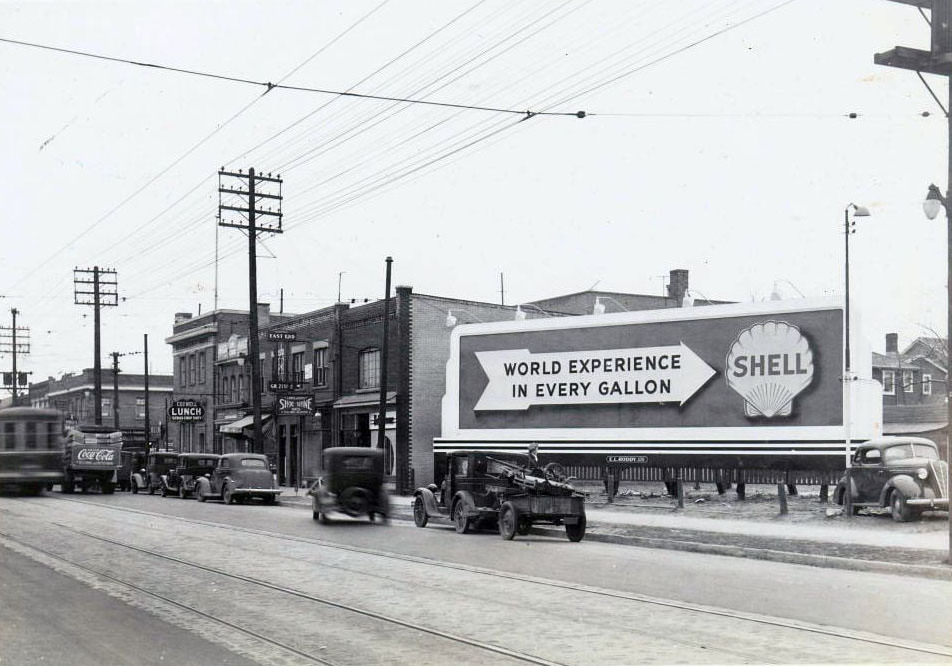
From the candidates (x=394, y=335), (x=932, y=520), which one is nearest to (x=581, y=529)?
(x=932, y=520)

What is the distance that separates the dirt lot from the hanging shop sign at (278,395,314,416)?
13.0 m

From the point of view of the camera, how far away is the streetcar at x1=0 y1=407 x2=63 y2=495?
35656 mm

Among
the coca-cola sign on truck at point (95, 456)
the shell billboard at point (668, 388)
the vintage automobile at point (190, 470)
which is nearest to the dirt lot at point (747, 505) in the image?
the shell billboard at point (668, 388)

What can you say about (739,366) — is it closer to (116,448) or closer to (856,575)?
(856,575)

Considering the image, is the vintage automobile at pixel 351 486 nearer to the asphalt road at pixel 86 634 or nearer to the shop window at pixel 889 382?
the asphalt road at pixel 86 634

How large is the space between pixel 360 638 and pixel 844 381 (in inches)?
792

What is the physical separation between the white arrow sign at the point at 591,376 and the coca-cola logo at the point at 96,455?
15725mm

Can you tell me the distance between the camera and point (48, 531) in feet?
66.4

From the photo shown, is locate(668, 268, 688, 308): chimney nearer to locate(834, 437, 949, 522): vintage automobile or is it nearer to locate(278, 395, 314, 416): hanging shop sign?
locate(278, 395, 314, 416): hanging shop sign

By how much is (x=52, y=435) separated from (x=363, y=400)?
452 inches

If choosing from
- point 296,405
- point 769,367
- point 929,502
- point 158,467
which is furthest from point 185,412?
point 929,502

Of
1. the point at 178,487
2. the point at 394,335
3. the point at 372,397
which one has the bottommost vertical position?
the point at 178,487

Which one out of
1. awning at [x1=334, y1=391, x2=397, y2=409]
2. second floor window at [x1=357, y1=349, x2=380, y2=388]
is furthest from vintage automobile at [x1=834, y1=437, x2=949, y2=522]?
second floor window at [x1=357, y1=349, x2=380, y2=388]

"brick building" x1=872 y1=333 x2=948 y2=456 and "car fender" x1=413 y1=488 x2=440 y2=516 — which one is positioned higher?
"brick building" x1=872 y1=333 x2=948 y2=456
